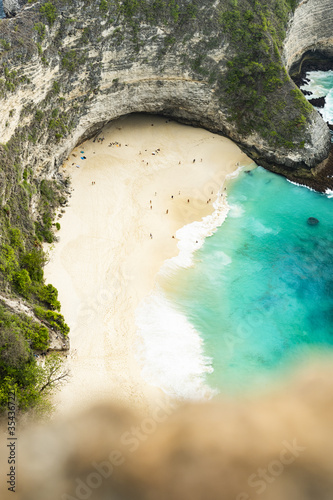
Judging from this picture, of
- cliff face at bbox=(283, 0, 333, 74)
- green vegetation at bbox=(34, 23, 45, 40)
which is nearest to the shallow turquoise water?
green vegetation at bbox=(34, 23, 45, 40)

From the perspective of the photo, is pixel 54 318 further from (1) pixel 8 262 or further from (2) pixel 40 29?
(2) pixel 40 29

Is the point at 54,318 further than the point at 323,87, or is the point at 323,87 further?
the point at 323,87

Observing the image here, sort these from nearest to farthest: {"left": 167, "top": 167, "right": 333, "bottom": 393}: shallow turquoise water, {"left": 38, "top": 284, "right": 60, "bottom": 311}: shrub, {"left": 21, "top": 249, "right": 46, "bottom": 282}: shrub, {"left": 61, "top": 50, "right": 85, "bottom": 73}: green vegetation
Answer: {"left": 38, "top": 284, "right": 60, "bottom": 311}: shrub
{"left": 21, "top": 249, "right": 46, "bottom": 282}: shrub
{"left": 167, "top": 167, "right": 333, "bottom": 393}: shallow turquoise water
{"left": 61, "top": 50, "right": 85, "bottom": 73}: green vegetation

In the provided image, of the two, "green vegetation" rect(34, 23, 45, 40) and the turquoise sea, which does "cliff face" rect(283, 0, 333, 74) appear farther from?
"green vegetation" rect(34, 23, 45, 40)

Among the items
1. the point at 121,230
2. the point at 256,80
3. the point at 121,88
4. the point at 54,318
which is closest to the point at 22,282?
the point at 54,318

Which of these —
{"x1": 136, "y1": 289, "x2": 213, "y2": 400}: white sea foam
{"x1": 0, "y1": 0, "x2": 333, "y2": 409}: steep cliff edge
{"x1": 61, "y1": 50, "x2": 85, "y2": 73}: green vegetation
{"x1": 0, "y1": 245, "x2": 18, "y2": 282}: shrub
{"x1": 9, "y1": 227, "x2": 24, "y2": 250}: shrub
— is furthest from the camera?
{"x1": 61, "y1": 50, "x2": 85, "y2": 73}: green vegetation

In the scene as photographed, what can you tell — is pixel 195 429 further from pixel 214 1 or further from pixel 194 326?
pixel 214 1

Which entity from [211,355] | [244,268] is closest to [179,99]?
[244,268]
